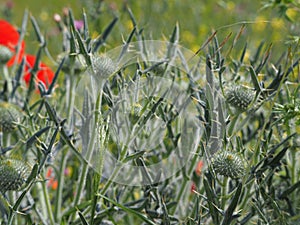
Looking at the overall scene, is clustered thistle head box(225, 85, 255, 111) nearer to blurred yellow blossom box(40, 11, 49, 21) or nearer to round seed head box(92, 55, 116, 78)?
round seed head box(92, 55, 116, 78)

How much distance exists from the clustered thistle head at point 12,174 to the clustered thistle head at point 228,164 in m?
0.43

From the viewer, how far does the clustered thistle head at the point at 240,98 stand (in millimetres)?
1473

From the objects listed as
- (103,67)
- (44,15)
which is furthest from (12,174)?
(44,15)

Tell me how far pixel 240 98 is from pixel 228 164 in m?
0.22

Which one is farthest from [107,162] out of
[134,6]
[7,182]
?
[134,6]

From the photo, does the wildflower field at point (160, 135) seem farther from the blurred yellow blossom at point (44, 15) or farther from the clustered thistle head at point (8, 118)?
the blurred yellow blossom at point (44, 15)

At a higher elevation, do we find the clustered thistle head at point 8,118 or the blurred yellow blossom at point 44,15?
the blurred yellow blossom at point 44,15

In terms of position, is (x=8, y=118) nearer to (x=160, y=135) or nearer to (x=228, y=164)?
(x=160, y=135)

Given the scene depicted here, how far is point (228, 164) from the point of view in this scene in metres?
1.31

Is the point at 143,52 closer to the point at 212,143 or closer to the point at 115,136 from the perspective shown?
the point at 115,136

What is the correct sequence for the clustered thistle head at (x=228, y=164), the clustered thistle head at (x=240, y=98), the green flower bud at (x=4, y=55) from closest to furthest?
the clustered thistle head at (x=228, y=164) → the clustered thistle head at (x=240, y=98) → the green flower bud at (x=4, y=55)

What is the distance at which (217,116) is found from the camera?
1362 millimetres

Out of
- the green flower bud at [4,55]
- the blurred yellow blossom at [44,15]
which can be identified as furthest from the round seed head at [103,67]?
the blurred yellow blossom at [44,15]

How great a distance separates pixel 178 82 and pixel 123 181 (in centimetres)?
39
